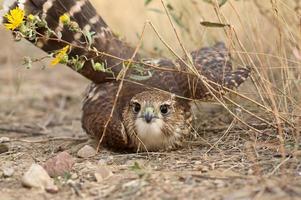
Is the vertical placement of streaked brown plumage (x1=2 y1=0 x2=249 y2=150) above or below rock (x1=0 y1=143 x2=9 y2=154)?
above

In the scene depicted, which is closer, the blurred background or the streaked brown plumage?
the blurred background

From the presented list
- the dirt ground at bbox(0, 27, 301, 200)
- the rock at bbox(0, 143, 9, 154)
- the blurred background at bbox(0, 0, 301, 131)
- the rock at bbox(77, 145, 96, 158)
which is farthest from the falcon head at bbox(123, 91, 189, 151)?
the rock at bbox(0, 143, 9, 154)

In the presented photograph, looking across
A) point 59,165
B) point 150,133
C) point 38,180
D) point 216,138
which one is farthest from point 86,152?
point 216,138

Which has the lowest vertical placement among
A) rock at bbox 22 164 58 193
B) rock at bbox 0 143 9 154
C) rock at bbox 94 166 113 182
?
rock at bbox 22 164 58 193

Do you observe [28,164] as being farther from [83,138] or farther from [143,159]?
[83,138]

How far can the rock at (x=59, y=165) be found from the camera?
139 inches

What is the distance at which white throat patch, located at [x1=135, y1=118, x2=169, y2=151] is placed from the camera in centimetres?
416

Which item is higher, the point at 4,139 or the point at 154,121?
the point at 154,121

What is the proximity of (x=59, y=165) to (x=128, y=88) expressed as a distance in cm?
113

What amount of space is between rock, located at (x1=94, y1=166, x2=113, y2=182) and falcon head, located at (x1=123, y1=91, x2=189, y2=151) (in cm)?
66

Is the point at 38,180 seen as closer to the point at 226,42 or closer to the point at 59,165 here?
the point at 59,165

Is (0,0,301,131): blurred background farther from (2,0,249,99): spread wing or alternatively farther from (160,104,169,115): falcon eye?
(160,104,169,115): falcon eye

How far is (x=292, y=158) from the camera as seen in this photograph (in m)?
3.46

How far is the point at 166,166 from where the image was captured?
3.74 m
